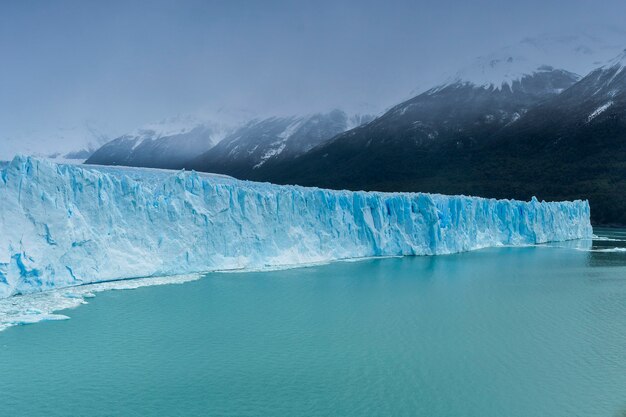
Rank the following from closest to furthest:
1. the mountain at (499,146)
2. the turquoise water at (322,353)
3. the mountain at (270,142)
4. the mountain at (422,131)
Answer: the turquoise water at (322,353) < the mountain at (499,146) < the mountain at (422,131) < the mountain at (270,142)

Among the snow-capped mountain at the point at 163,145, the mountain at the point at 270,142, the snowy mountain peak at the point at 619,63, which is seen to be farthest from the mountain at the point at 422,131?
the snow-capped mountain at the point at 163,145

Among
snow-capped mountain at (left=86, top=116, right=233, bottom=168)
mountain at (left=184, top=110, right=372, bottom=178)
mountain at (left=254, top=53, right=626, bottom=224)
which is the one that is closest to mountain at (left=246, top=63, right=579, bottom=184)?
mountain at (left=254, top=53, right=626, bottom=224)

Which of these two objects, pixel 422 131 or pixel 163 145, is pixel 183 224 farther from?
pixel 163 145

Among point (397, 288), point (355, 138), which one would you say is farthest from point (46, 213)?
point (355, 138)

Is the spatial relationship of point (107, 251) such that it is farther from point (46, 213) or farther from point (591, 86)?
point (591, 86)

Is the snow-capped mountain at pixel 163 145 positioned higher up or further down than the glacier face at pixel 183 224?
higher up

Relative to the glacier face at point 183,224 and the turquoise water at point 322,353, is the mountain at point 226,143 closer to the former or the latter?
the glacier face at point 183,224

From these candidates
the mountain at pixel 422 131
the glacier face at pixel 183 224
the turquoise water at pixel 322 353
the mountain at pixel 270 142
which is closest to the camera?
the turquoise water at pixel 322 353
